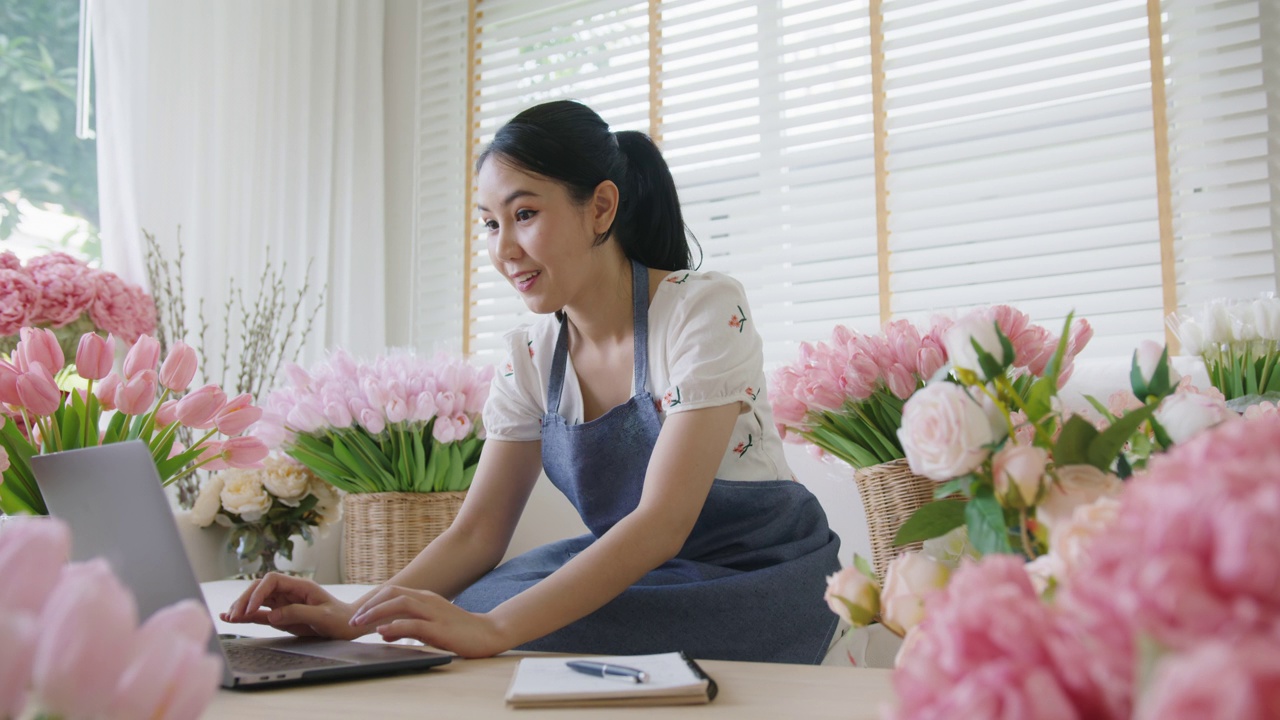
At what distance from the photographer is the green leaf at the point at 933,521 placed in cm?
55

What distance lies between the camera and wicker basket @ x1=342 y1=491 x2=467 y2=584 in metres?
2.11

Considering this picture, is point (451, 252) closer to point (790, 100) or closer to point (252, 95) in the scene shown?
point (252, 95)

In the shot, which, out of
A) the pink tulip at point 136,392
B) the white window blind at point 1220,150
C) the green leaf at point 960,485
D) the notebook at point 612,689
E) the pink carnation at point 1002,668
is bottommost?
the notebook at point 612,689

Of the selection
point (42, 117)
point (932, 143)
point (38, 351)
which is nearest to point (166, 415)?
point (38, 351)

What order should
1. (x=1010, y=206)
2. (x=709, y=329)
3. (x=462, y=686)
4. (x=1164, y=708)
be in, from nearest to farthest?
(x=1164, y=708) < (x=462, y=686) < (x=709, y=329) < (x=1010, y=206)

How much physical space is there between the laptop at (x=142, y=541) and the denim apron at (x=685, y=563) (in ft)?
1.40

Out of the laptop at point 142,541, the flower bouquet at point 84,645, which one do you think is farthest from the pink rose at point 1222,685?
the laptop at point 142,541

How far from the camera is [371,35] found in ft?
11.9

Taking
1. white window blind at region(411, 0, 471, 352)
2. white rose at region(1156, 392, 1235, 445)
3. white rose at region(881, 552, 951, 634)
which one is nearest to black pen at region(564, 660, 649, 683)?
white rose at region(881, 552, 951, 634)

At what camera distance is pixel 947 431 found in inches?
18.4

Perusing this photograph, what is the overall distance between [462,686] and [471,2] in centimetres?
326

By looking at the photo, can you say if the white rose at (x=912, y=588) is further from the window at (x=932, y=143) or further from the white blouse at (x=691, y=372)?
the window at (x=932, y=143)

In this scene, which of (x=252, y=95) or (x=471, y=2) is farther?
(x=471, y=2)

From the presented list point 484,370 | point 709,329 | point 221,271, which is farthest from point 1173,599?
point 221,271
